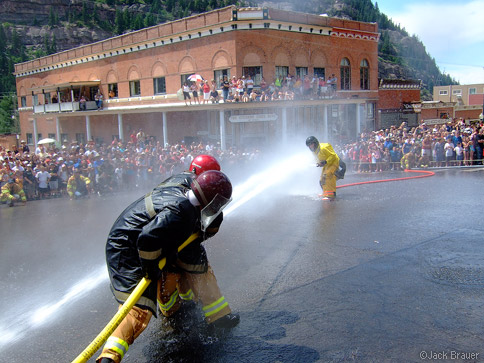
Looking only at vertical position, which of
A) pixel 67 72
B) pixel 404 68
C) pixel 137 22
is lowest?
pixel 67 72

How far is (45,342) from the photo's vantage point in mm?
4082

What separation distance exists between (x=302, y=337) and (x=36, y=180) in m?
13.4

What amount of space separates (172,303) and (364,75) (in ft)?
110

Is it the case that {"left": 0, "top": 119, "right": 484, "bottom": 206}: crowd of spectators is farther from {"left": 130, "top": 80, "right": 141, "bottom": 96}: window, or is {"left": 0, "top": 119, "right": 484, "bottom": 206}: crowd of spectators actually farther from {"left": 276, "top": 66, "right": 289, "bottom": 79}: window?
{"left": 130, "top": 80, "right": 141, "bottom": 96}: window

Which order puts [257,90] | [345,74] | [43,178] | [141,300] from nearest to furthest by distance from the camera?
[141,300] < [43,178] < [257,90] < [345,74]

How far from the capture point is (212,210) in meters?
3.80

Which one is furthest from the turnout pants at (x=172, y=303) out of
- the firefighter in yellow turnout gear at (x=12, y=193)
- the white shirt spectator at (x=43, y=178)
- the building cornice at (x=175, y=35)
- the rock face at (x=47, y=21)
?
the rock face at (x=47, y=21)

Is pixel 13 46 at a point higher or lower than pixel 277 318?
higher

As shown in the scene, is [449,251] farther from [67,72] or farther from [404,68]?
[404,68]

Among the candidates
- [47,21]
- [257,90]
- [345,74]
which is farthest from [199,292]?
[47,21]

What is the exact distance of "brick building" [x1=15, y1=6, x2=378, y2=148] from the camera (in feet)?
89.3

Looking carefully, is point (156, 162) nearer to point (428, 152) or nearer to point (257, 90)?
point (257, 90)

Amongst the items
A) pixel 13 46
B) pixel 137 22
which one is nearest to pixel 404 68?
pixel 137 22

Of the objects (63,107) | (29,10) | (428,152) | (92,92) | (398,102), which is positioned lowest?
(428,152)
